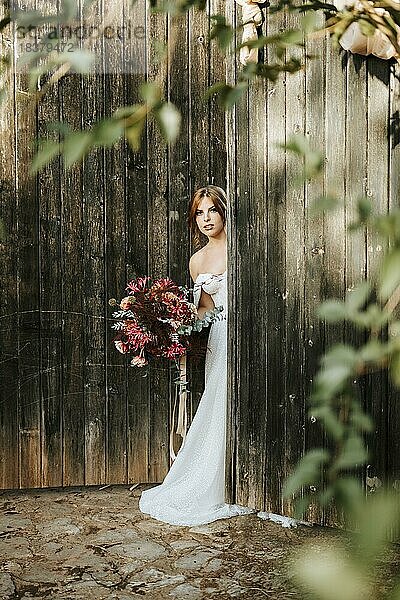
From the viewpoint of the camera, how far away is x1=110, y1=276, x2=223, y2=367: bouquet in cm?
411

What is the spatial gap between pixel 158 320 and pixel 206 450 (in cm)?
64

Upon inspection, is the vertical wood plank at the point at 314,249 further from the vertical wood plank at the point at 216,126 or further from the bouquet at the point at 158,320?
the vertical wood plank at the point at 216,126

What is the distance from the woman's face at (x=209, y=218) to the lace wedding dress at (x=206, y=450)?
20cm

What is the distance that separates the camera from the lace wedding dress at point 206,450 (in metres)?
4.12

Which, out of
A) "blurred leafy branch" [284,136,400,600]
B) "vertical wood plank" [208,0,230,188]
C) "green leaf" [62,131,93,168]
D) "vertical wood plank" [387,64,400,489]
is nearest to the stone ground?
"vertical wood plank" [387,64,400,489]

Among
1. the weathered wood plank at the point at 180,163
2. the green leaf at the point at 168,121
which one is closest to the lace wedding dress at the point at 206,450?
the weathered wood plank at the point at 180,163

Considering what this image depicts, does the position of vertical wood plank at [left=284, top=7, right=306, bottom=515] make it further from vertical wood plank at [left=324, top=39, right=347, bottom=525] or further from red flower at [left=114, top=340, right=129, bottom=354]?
red flower at [left=114, top=340, right=129, bottom=354]

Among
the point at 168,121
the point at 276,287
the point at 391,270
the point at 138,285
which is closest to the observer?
the point at 391,270

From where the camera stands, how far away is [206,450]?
4234 mm

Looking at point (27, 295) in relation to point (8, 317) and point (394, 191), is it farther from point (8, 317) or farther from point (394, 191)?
point (394, 191)

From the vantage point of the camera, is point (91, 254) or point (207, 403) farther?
point (91, 254)

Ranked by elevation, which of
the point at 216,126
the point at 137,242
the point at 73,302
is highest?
the point at 216,126

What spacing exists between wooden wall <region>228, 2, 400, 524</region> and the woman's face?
0.24m

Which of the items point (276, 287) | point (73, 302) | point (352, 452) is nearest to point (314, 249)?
point (276, 287)
